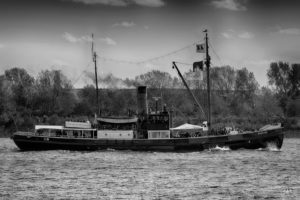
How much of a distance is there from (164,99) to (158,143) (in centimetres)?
5823

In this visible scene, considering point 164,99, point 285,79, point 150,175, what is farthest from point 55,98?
point 150,175

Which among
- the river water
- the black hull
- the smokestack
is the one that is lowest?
the river water

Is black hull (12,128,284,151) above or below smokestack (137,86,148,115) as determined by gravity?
below

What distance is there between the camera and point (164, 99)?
131 meters

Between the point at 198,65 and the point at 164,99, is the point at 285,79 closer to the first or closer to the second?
the point at 164,99

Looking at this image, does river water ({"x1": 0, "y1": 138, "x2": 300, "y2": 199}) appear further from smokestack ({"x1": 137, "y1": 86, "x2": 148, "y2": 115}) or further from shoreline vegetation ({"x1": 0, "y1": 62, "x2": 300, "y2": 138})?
shoreline vegetation ({"x1": 0, "y1": 62, "x2": 300, "y2": 138})

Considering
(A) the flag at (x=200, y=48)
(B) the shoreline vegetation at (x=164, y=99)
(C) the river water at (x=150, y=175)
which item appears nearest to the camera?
(C) the river water at (x=150, y=175)

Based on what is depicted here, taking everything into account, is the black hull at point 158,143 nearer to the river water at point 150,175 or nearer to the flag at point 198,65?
the river water at point 150,175

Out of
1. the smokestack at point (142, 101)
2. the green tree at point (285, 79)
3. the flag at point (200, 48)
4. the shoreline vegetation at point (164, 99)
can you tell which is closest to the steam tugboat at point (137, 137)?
the smokestack at point (142, 101)

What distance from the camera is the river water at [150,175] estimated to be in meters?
39.2

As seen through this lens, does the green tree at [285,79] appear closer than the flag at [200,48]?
No

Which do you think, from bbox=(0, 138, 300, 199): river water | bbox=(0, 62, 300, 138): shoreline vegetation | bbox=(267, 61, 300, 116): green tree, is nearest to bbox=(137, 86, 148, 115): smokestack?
bbox=(0, 138, 300, 199): river water

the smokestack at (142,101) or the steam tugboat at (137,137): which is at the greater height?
the smokestack at (142,101)

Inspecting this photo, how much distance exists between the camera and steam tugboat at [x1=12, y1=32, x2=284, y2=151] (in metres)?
72.8
